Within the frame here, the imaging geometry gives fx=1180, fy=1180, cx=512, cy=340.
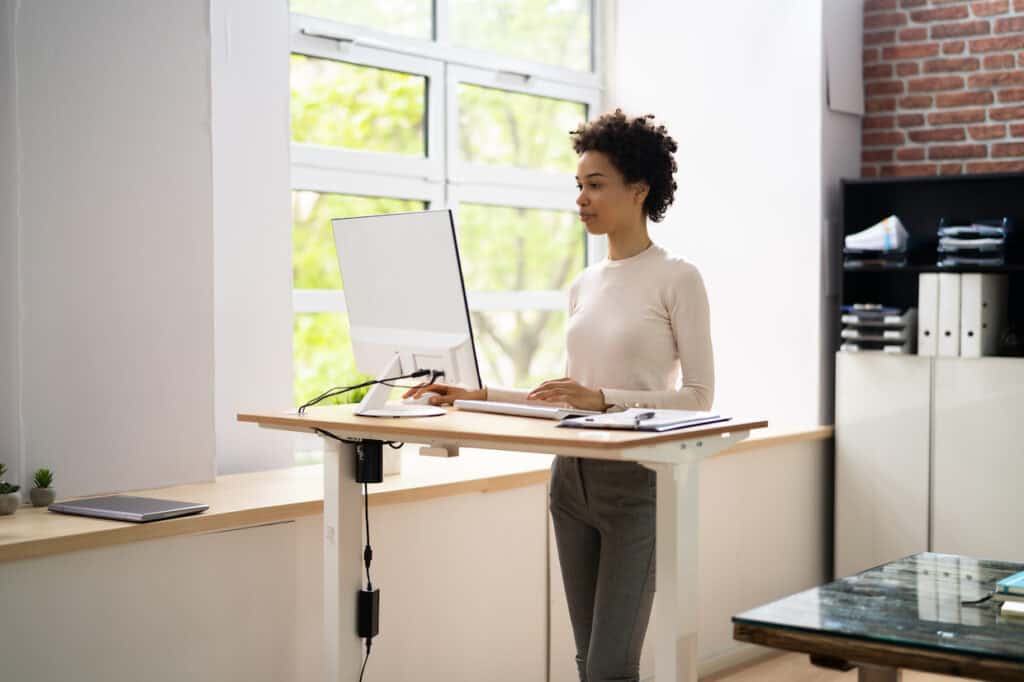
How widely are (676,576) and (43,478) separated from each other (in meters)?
1.61

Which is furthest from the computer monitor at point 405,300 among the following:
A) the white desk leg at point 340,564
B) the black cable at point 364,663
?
the black cable at point 364,663

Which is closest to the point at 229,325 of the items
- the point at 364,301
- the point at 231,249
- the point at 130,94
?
the point at 231,249

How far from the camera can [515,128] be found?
4770 mm

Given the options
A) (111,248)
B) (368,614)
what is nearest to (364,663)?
(368,614)

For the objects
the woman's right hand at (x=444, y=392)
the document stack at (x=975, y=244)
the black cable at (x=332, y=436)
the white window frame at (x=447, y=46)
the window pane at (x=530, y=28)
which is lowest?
the black cable at (x=332, y=436)

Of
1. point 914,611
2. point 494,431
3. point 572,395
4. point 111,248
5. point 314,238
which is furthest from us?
point 314,238

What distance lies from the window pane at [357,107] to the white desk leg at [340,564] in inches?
64.0

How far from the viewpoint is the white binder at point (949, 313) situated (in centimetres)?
429

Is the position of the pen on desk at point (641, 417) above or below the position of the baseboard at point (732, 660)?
above

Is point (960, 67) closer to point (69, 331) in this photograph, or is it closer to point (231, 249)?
point (231, 249)

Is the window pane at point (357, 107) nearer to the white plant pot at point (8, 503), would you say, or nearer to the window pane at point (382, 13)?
the window pane at point (382, 13)

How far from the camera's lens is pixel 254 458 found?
3605mm

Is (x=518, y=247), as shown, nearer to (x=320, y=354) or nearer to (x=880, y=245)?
(x=320, y=354)

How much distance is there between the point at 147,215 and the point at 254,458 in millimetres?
856
